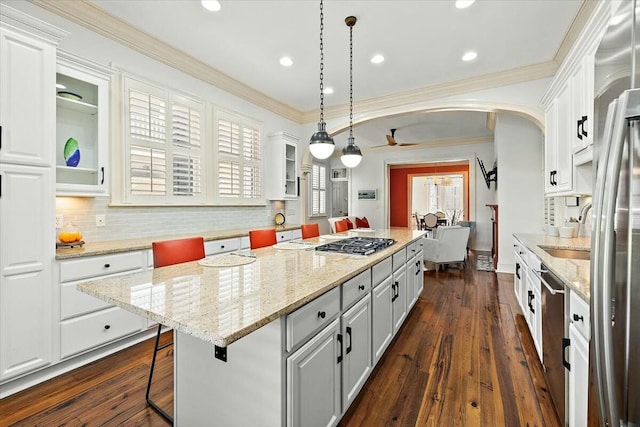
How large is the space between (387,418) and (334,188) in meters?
8.36

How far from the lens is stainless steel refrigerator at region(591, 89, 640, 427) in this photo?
721mm

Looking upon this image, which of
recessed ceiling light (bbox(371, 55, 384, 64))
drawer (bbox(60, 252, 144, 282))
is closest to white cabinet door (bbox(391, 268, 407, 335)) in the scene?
drawer (bbox(60, 252, 144, 282))

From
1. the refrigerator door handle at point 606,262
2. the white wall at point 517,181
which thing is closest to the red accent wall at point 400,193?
the white wall at point 517,181

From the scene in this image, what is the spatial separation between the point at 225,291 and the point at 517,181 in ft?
18.7

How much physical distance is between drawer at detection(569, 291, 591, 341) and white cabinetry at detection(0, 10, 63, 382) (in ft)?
10.6

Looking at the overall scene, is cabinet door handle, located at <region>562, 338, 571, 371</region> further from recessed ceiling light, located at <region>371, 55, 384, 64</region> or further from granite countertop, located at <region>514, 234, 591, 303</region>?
recessed ceiling light, located at <region>371, 55, 384, 64</region>

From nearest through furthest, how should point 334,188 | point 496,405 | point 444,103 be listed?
point 496,405, point 444,103, point 334,188

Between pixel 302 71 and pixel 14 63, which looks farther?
pixel 302 71

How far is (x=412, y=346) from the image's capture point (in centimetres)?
262

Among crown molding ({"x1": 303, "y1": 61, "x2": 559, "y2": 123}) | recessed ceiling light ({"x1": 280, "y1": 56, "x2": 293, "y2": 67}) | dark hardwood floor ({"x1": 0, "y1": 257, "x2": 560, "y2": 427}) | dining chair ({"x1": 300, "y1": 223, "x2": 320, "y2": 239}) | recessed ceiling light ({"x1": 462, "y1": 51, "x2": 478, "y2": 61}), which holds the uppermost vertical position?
recessed ceiling light ({"x1": 280, "y1": 56, "x2": 293, "y2": 67})

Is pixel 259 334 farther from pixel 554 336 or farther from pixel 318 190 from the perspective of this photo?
pixel 318 190

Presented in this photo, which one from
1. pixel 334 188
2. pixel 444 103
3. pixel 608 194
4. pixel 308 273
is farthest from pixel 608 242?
pixel 334 188

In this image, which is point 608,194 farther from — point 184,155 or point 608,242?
point 184,155

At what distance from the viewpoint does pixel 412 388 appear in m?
2.03
